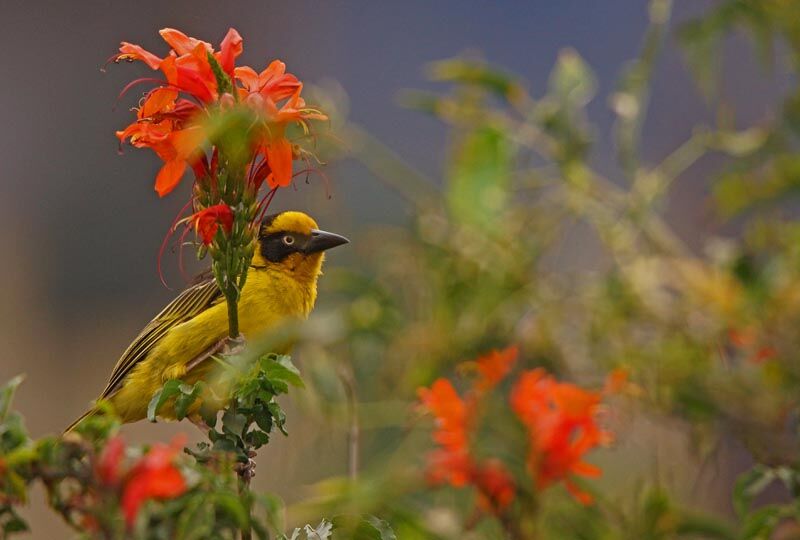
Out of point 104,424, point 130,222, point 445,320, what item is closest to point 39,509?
point 130,222

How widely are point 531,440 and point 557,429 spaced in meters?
0.03

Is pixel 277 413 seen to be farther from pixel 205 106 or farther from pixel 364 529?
pixel 205 106

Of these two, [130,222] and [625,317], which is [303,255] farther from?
[130,222]

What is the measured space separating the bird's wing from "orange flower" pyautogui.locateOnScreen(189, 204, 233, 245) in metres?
0.80

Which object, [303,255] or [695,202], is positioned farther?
[695,202]

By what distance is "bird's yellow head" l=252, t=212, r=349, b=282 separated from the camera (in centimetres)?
192

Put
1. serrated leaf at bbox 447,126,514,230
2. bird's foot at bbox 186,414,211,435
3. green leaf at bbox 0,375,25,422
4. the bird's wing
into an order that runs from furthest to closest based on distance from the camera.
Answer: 1. the bird's wing
2. serrated leaf at bbox 447,126,514,230
3. bird's foot at bbox 186,414,211,435
4. green leaf at bbox 0,375,25,422

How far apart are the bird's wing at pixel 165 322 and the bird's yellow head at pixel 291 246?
11cm

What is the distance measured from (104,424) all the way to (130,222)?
4.58 meters

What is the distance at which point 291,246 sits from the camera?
193cm

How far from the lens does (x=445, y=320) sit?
5.86ft

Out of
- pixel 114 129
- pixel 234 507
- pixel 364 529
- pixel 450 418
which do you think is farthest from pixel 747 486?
pixel 114 129

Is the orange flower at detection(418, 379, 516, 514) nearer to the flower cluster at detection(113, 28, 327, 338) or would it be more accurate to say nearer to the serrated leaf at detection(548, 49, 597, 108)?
the flower cluster at detection(113, 28, 327, 338)

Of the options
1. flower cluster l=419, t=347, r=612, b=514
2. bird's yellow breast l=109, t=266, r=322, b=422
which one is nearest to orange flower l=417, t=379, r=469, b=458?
flower cluster l=419, t=347, r=612, b=514
